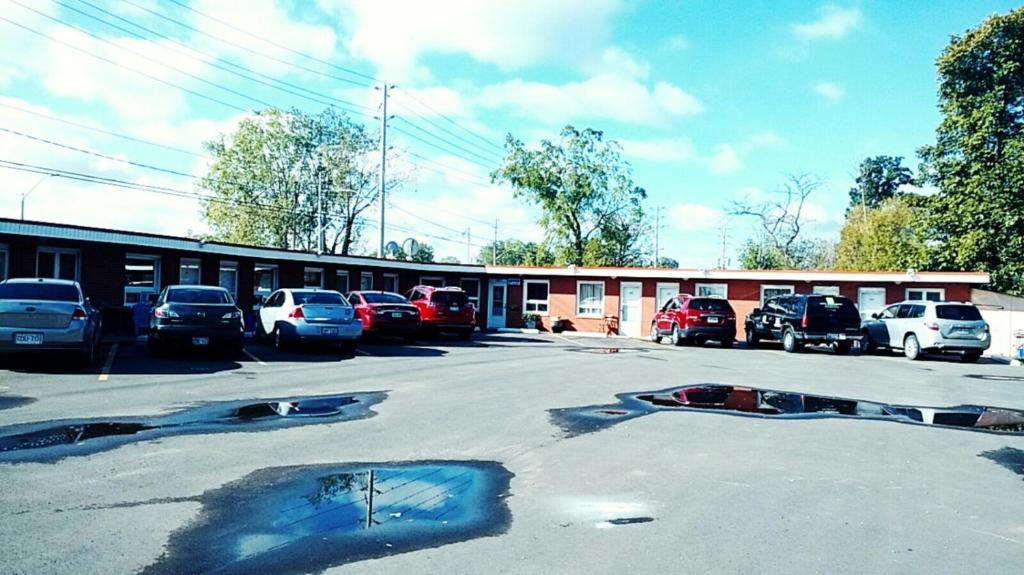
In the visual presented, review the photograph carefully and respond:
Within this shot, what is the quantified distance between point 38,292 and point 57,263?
6.96 m

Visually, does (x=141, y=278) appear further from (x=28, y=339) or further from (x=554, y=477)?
(x=554, y=477)

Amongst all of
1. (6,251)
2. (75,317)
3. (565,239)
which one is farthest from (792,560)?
(565,239)

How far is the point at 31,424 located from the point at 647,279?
25335 mm

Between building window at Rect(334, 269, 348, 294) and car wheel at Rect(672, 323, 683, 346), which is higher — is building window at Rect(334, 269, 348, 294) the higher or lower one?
the higher one

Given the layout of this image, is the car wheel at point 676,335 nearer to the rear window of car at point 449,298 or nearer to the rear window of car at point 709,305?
the rear window of car at point 709,305

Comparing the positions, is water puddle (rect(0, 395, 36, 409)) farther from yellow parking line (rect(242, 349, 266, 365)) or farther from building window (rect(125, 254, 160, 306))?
building window (rect(125, 254, 160, 306))

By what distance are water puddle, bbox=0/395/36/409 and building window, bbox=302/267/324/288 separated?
16465 mm

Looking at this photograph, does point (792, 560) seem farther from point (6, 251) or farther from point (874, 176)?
point (874, 176)

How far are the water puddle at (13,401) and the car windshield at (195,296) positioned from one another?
5427mm

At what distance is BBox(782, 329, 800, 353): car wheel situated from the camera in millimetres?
21844

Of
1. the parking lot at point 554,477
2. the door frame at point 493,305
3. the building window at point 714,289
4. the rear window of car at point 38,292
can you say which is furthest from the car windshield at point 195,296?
the building window at point 714,289

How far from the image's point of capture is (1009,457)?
7.31 metres

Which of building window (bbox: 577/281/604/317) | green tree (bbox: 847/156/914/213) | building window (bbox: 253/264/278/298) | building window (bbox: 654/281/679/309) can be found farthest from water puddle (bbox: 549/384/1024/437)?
green tree (bbox: 847/156/914/213)

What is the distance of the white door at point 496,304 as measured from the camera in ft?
106
